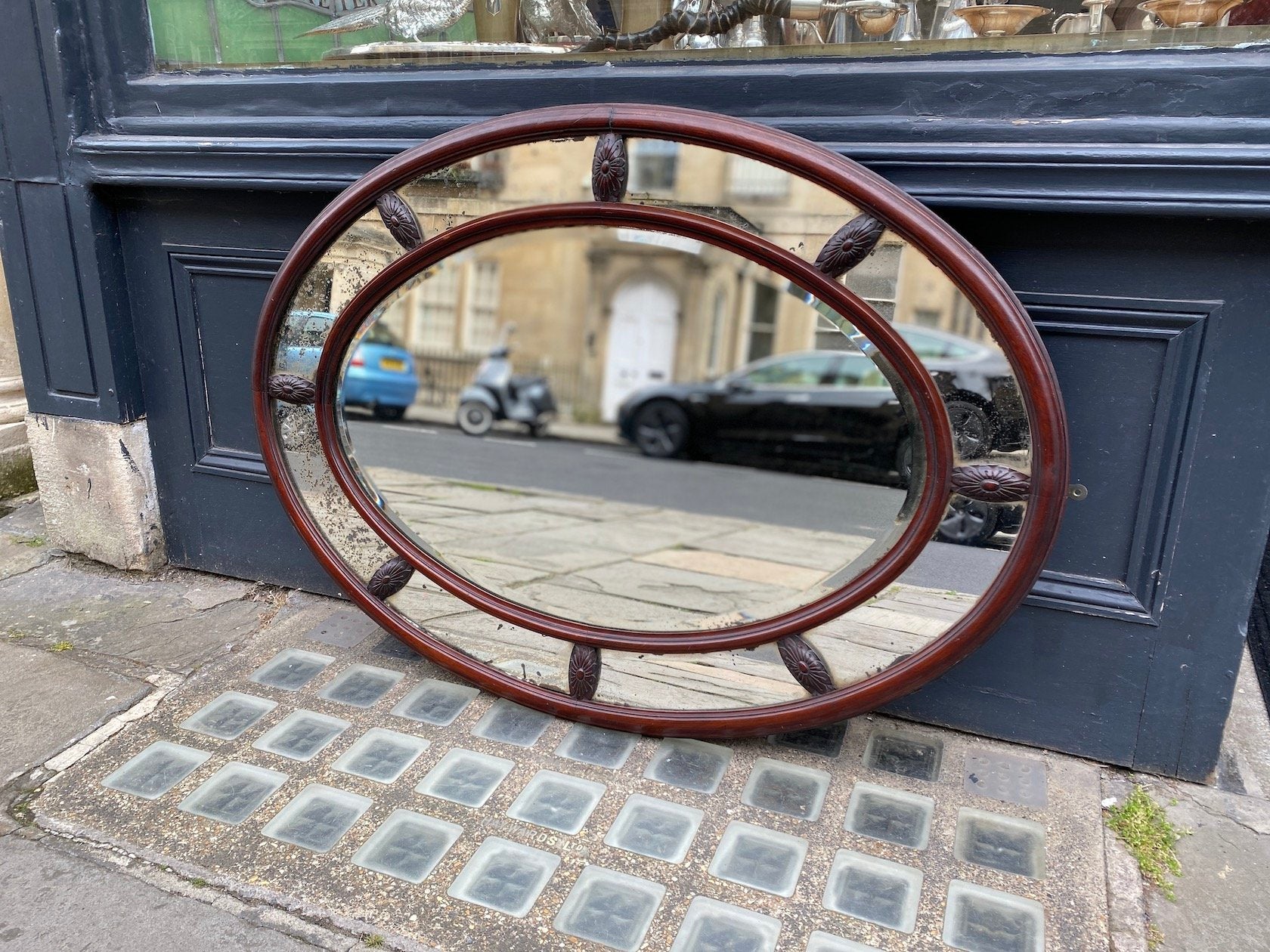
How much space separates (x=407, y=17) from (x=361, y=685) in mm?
2030

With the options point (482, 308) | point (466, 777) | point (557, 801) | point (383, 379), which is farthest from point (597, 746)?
point (482, 308)

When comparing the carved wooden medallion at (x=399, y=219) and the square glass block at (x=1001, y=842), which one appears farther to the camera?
the carved wooden medallion at (x=399, y=219)

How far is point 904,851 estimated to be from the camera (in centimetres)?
182

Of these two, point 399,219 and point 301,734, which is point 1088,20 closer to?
point 399,219

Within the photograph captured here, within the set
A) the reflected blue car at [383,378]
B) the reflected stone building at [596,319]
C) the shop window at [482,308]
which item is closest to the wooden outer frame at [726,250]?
the reflected blue car at [383,378]

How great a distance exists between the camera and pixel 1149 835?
1.89 m

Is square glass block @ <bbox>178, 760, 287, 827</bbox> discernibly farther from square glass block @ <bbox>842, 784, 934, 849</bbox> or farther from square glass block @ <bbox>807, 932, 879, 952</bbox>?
square glass block @ <bbox>842, 784, 934, 849</bbox>

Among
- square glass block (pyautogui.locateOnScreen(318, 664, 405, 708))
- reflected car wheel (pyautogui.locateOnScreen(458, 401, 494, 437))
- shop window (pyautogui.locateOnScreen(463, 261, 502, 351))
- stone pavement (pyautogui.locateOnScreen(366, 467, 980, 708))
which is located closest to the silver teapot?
stone pavement (pyautogui.locateOnScreen(366, 467, 980, 708))

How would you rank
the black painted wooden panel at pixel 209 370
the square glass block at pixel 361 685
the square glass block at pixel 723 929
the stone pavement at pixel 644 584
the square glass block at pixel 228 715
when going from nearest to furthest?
the square glass block at pixel 723 929
the stone pavement at pixel 644 584
the square glass block at pixel 228 715
the square glass block at pixel 361 685
the black painted wooden panel at pixel 209 370

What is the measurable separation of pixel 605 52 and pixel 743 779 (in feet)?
6.40

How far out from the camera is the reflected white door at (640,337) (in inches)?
546

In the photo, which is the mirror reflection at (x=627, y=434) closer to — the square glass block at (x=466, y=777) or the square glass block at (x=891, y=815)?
the square glass block at (x=891, y=815)

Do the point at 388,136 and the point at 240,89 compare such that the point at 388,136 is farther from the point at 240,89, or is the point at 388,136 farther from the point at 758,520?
the point at 758,520

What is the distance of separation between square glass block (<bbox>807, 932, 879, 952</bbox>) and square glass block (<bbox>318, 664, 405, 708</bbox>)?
1.32 metres
